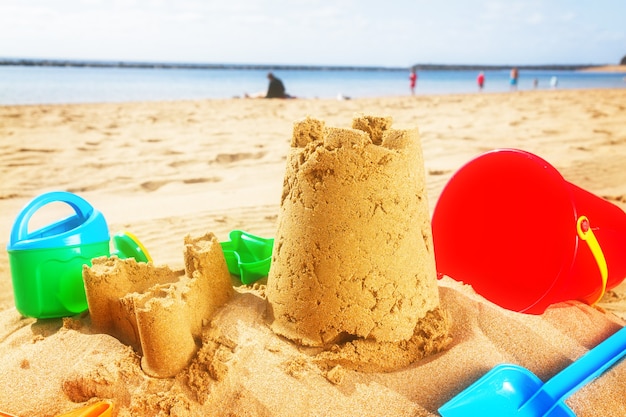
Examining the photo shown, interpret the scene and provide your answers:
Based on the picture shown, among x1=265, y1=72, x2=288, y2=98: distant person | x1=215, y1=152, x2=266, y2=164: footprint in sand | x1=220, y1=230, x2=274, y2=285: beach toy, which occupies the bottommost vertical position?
x1=215, y1=152, x2=266, y2=164: footprint in sand

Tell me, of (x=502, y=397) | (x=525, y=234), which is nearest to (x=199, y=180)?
(x=525, y=234)

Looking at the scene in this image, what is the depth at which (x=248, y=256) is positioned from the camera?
7.31ft

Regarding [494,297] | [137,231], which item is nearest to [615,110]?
[494,297]

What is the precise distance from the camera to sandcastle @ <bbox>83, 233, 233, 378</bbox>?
1452 mm

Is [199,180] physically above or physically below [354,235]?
below

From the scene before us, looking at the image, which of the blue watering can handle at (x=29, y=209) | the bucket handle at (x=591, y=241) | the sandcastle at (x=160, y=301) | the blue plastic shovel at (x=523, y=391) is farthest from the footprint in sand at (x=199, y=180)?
the blue plastic shovel at (x=523, y=391)

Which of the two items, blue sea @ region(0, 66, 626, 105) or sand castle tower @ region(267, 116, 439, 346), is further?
blue sea @ region(0, 66, 626, 105)

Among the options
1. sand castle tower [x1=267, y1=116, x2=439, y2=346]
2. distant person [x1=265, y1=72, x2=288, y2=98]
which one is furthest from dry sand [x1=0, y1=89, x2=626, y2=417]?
distant person [x1=265, y1=72, x2=288, y2=98]

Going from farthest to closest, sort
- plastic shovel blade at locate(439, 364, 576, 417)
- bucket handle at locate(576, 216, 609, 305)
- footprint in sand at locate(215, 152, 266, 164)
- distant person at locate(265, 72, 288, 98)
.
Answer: distant person at locate(265, 72, 288, 98), footprint in sand at locate(215, 152, 266, 164), bucket handle at locate(576, 216, 609, 305), plastic shovel blade at locate(439, 364, 576, 417)

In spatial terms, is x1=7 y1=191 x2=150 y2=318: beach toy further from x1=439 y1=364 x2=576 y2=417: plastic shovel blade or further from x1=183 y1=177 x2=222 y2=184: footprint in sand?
x1=183 y1=177 x2=222 y2=184: footprint in sand

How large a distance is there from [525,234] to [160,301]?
168 cm

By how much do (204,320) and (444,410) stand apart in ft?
2.69

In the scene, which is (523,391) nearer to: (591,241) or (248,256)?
(591,241)

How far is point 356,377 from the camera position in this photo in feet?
4.83
